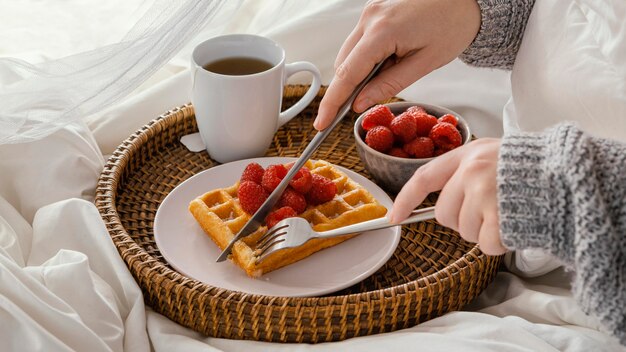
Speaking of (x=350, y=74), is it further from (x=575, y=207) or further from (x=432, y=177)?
(x=575, y=207)

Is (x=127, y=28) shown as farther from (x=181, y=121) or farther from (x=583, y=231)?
(x=583, y=231)

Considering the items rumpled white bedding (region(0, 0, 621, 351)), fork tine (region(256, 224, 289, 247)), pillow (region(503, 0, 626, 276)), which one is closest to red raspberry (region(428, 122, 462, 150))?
pillow (region(503, 0, 626, 276))

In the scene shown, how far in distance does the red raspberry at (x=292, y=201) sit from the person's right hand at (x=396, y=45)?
0.11 m

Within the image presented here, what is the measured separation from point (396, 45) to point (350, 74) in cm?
8

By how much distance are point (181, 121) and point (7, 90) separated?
A: 289mm

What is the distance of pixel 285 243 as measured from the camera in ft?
3.23

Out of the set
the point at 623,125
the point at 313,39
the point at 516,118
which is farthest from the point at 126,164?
the point at 623,125

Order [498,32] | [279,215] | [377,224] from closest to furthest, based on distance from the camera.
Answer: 1. [377,224]
2. [279,215]
3. [498,32]

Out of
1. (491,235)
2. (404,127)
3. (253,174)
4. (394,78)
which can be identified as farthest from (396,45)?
(491,235)

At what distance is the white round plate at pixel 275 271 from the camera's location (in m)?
0.99

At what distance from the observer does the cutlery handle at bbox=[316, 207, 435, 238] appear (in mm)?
829

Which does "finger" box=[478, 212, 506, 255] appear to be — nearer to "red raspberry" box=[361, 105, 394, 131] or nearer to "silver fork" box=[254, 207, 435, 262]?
"silver fork" box=[254, 207, 435, 262]

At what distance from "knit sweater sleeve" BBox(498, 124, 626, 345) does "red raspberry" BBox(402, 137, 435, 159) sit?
416mm

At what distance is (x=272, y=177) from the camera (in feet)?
3.54
